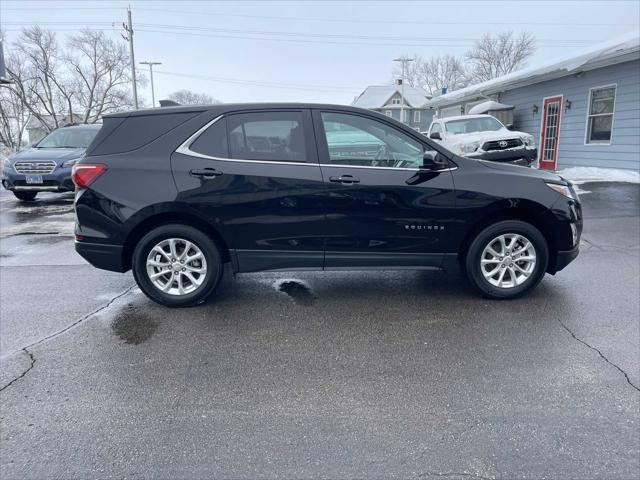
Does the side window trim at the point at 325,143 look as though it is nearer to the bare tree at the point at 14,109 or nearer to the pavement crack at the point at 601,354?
the pavement crack at the point at 601,354

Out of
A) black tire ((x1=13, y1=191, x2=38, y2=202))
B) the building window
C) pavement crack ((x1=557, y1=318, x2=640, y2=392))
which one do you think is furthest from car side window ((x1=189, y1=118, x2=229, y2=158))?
the building window

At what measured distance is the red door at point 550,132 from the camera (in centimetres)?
1650

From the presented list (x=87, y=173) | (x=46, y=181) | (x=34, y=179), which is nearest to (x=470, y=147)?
(x=46, y=181)

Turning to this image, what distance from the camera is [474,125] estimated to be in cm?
1503

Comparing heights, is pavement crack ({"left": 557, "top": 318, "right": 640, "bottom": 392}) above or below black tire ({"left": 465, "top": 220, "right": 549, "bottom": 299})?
below

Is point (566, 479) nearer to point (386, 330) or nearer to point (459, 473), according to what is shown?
point (459, 473)

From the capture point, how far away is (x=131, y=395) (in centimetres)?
310

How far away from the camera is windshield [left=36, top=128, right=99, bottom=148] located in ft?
39.8

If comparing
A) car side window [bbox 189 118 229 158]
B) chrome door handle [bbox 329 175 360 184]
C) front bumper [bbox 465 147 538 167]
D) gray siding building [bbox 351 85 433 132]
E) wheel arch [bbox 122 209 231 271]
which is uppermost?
gray siding building [bbox 351 85 433 132]

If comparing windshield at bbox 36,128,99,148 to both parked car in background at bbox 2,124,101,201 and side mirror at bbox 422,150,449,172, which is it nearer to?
parked car in background at bbox 2,124,101,201

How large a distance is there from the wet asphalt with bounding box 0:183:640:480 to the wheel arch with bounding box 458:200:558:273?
0.49 m

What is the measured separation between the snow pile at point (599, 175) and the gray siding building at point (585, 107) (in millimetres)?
269

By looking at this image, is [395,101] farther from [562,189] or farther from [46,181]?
[562,189]

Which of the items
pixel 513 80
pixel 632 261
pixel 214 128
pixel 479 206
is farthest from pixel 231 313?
pixel 513 80
